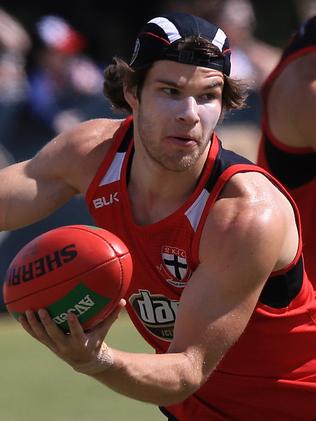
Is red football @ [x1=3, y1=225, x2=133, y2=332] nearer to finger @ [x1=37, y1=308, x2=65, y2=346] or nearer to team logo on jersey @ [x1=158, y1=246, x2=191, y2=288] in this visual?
finger @ [x1=37, y1=308, x2=65, y2=346]

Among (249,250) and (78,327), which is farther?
(249,250)

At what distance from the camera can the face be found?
4215 mm

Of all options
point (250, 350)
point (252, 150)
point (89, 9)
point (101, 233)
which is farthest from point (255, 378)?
point (89, 9)

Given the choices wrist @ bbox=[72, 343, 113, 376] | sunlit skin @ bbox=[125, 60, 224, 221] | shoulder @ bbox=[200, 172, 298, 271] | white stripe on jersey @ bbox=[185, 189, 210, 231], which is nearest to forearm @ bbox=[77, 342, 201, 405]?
wrist @ bbox=[72, 343, 113, 376]

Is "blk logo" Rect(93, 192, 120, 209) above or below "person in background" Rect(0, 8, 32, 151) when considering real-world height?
above

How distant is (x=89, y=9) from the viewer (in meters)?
13.6

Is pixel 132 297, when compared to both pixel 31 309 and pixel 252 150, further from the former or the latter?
pixel 252 150

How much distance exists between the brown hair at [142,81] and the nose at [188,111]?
0.19m

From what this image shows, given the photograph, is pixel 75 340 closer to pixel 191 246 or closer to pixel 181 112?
pixel 191 246

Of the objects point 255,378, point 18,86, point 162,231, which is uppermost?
point 162,231

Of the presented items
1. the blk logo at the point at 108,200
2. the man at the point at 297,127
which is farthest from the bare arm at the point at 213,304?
the man at the point at 297,127

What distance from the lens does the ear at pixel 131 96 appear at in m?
4.58

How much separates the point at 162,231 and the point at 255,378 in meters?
0.69

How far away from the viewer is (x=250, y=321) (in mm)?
4391
